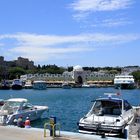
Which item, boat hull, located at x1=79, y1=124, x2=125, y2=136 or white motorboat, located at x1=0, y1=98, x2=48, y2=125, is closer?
boat hull, located at x1=79, y1=124, x2=125, y2=136

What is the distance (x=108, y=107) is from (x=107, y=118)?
269cm

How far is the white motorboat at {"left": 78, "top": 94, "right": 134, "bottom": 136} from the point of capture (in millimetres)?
32156

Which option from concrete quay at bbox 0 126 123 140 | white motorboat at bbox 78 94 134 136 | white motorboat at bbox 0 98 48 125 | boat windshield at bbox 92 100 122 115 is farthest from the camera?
white motorboat at bbox 0 98 48 125

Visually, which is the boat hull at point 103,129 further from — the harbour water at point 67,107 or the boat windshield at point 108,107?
the harbour water at point 67,107

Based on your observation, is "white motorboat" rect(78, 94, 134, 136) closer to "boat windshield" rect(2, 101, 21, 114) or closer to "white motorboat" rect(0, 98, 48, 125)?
"white motorboat" rect(0, 98, 48, 125)

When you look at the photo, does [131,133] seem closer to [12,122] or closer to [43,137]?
[43,137]

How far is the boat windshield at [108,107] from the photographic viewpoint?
118ft

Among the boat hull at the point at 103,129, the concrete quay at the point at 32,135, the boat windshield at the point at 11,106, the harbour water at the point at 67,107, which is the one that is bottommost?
the harbour water at the point at 67,107

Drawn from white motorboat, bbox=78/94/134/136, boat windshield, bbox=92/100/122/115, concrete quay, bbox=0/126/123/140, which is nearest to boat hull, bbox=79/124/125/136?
white motorboat, bbox=78/94/134/136

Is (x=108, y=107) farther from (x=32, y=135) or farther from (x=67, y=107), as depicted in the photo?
(x=67, y=107)

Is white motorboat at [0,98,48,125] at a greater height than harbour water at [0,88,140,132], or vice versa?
white motorboat at [0,98,48,125]

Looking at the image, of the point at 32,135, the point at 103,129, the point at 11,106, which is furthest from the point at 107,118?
the point at 11,106

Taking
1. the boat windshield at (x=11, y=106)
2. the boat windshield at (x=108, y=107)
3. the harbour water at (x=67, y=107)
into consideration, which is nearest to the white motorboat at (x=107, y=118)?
the boat windshield at (x=108, y=107)

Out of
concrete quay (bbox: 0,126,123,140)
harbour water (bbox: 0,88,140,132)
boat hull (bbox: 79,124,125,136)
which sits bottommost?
harbour water (bbox: 0,88,140,132)
